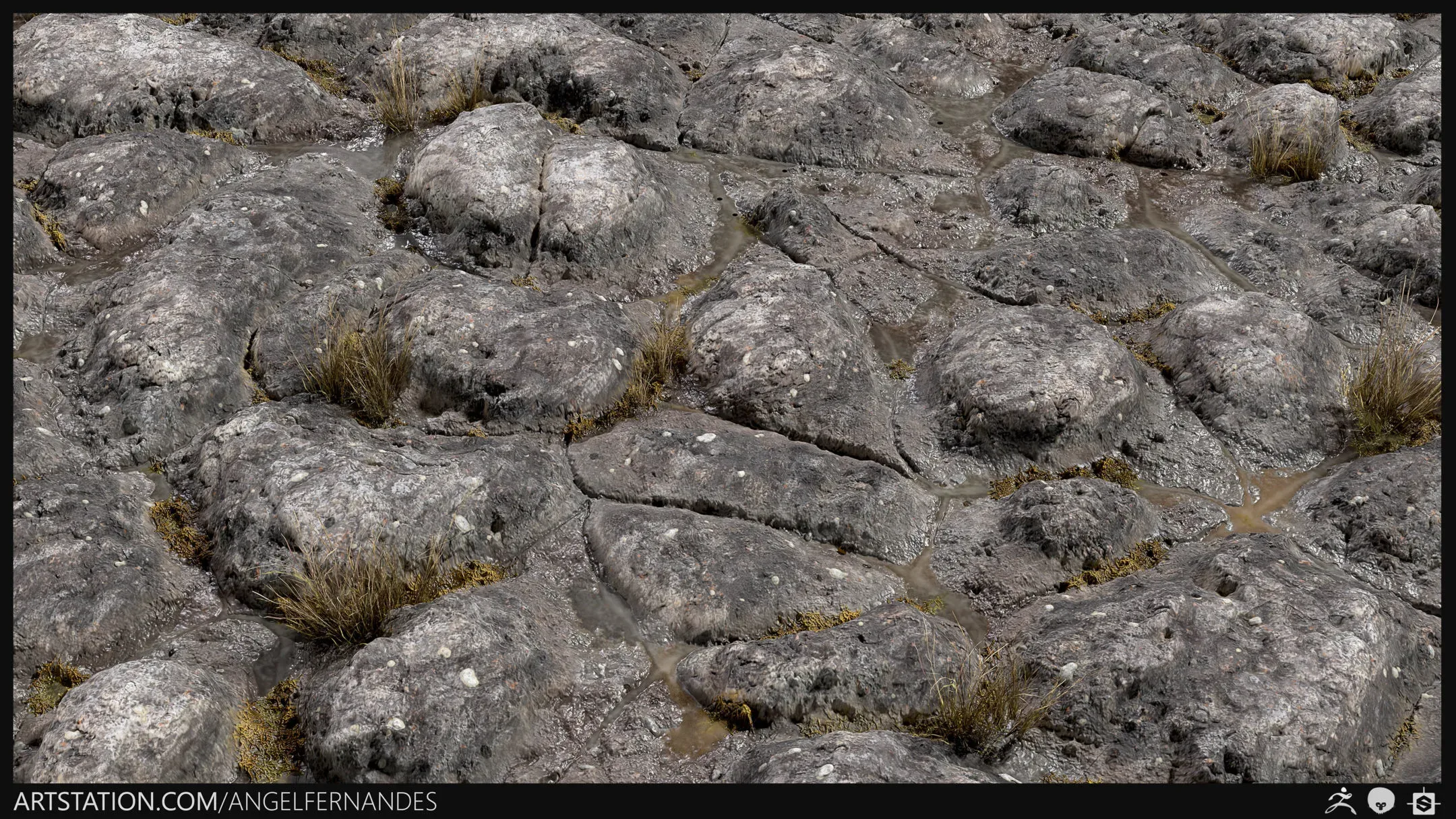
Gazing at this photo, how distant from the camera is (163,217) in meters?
8.20

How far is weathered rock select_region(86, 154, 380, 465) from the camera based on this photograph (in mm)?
6730

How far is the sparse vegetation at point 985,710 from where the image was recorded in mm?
5262

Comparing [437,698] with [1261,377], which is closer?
[437,698]

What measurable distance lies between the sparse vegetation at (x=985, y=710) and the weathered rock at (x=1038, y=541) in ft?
2.15

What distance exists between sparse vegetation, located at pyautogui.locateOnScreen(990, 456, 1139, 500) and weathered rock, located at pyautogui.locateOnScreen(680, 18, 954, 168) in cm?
340

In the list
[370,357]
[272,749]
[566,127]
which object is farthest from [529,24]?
[272,749]

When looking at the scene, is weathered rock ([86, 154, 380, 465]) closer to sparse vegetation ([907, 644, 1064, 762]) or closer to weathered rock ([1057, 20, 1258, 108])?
sparse vegetation ([907, 644, 1064, 762])

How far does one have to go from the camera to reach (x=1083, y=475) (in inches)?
269

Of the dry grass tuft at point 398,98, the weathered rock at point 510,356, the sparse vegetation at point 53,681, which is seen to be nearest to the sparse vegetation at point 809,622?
the weathered rock at point 510,356

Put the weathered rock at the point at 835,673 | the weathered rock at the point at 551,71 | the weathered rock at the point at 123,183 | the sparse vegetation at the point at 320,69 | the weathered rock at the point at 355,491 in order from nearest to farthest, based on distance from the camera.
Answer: the weathered rock at the point at 835,673
the weathered rock at the point at 355,491
the weathered rock at the point at 123,183
the weathered rock at the point at 551,71
the sparse vegetation at the point at 320,69

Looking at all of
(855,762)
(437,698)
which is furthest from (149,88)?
(855,762)

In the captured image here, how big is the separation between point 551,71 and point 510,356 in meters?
3.61

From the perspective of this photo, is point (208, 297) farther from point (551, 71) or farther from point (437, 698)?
point (551, 71)

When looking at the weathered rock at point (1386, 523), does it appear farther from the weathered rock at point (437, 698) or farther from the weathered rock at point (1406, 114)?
the weathered rock at point (437, 698)
